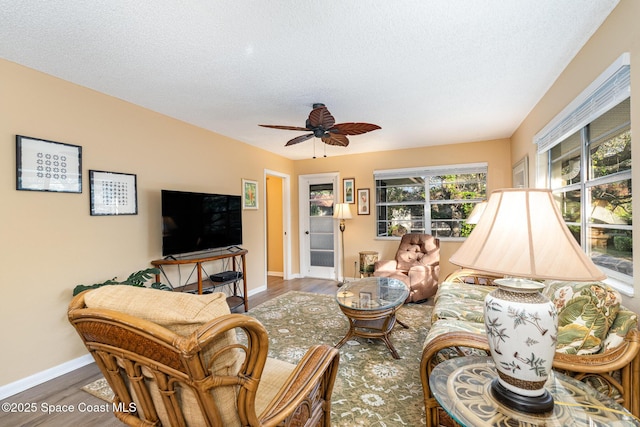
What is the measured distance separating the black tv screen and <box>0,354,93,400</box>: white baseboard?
1.13 meters

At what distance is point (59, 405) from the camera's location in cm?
194

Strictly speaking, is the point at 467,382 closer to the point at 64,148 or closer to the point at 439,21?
the point at 439,21

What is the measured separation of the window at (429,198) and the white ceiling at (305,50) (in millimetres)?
1655

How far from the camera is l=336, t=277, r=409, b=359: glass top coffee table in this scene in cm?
251

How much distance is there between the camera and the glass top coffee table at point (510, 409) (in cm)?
94

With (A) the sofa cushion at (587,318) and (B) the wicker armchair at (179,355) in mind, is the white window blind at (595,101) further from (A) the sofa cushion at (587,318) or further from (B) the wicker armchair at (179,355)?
Answer: (B) the wicker armchair at (179,355)

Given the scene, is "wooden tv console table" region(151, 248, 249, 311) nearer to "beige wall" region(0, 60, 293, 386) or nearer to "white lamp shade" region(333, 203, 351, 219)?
"beige wall" region(0, 60, 293, 386)

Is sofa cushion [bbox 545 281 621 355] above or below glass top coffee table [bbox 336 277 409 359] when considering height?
above

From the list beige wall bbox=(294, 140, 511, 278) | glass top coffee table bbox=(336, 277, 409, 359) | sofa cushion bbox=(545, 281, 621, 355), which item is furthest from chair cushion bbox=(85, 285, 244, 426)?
beige wall bbox=(294, 140, 511, 278)

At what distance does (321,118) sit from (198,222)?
1.97 metres

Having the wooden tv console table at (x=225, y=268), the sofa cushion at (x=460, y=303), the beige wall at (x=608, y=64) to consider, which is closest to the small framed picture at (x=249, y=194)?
the wooden tv console table at (x=225, y=268)

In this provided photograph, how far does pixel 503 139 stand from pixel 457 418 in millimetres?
4569

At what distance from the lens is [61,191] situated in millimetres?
2355

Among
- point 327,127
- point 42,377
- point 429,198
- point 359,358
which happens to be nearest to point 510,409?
point 359,358
